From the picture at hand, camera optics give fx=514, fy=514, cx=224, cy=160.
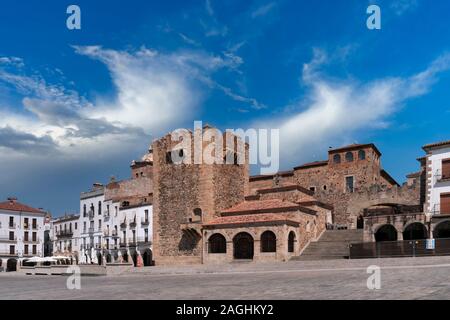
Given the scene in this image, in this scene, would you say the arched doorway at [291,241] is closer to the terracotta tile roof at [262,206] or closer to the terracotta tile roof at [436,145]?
the terracotta tile roof at [262,206]

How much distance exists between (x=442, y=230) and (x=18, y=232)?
5629 cm

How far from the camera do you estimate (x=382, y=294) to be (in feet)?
41.7

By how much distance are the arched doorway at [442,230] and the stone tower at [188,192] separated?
15251 mm

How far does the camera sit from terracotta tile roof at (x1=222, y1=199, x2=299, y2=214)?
119ft

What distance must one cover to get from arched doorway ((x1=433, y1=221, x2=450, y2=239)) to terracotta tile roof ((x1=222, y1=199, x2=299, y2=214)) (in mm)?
9361

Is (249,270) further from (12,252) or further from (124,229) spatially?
(12,252)

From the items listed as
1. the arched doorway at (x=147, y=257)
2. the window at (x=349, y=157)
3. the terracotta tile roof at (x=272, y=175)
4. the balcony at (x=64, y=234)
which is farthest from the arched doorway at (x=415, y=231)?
the balcony at (x=64, y=234)

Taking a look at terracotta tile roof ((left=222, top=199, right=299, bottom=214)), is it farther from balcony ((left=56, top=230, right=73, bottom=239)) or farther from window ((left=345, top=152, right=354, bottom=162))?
balcony ((left=56, top=230, right=73, bottom=239))

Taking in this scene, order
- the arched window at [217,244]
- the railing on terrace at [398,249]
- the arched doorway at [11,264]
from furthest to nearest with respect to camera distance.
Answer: the arched doorway at [11,264]
the arched window at [217,244]
the railing on terrace at [398,249]

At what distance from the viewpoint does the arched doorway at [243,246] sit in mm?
35375

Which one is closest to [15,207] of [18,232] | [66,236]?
[18,232]

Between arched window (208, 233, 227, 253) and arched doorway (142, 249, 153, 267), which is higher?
arched window (208, 233, 227, 253)

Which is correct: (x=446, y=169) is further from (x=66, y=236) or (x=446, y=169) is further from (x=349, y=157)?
(x=66, y=236)

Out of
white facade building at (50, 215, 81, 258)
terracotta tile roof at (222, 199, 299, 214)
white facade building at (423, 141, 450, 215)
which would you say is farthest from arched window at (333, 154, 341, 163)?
white facade building at (50, 215, 81, 258)
